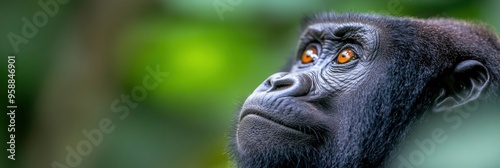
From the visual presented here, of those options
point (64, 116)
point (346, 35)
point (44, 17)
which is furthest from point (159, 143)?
point (346, 35)

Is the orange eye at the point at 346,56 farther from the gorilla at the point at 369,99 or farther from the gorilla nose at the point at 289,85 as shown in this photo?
the gorilla nose at the point at 289,85

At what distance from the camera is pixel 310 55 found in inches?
207

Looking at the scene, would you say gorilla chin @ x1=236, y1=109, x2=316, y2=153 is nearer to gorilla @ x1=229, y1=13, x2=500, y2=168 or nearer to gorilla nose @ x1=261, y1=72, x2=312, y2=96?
gorilla @ x1=229, y1=13, x2=500, y2=168

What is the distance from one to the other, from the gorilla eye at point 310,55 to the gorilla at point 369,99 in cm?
37

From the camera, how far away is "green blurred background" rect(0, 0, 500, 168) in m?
8.41

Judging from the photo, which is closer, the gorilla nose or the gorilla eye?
the gorilla nose

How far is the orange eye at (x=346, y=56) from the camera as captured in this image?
490cm

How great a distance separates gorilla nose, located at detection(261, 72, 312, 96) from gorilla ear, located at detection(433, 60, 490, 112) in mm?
734

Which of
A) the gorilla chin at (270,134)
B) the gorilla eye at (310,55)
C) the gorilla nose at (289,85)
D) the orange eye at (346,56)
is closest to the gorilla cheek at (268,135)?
the gorilla chin at (270,134)

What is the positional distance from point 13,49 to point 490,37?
5.63m

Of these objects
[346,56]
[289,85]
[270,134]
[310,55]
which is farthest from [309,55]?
[270,134]

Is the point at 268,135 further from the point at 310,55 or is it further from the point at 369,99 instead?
the point at 310,55

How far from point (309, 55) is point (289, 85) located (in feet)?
1.92

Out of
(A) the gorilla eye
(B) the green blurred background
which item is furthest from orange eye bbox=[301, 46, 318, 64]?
(B) the green blurred background
